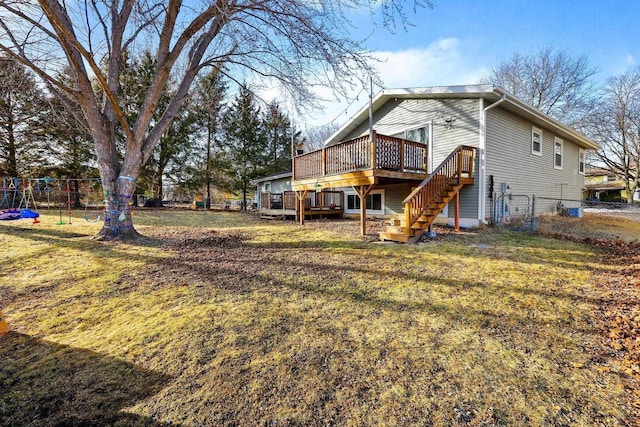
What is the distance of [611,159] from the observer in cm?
2945

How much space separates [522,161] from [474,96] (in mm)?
3738

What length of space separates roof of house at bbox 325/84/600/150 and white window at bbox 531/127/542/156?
1.03 feet

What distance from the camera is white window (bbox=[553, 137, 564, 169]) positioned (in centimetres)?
1334

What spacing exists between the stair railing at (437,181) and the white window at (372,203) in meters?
4.10

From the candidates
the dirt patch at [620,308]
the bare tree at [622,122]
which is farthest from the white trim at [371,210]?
the bare tree at [622,122]

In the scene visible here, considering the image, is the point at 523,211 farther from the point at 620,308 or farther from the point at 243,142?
the point at 243,142

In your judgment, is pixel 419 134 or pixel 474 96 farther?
pixel 419 134

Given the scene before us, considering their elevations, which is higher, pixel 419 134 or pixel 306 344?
pixel 419 134

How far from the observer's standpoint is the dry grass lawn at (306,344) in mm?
2002

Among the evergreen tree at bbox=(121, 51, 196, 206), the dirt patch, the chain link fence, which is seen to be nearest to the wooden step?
the dirt patch

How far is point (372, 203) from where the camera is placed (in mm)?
13477

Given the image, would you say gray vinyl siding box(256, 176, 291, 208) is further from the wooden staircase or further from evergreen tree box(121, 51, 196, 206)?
the wooden staircase

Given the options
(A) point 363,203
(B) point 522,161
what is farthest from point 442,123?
(A) point 363,203

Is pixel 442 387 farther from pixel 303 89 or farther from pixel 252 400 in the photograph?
pixel 303 89
